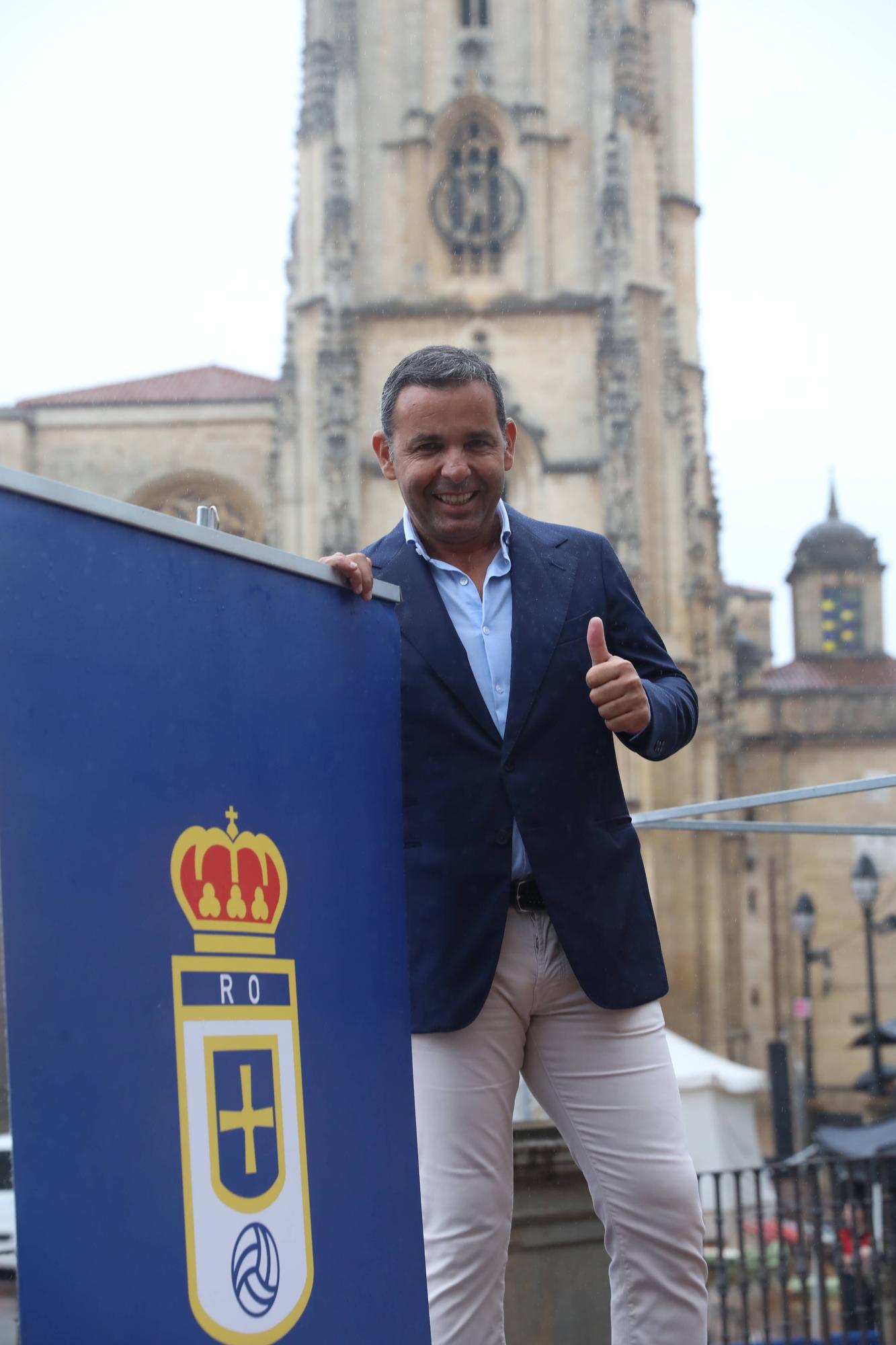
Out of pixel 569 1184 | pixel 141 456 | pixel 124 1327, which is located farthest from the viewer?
pixel 141 456

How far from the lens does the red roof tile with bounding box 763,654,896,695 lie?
4528 centimetres

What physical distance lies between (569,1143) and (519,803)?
50 cm

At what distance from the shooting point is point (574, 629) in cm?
266

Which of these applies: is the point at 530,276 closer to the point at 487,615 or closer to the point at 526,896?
the point at 487,615

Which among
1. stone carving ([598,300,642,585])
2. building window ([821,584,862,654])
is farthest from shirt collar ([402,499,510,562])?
building window ([821,584,862,654])

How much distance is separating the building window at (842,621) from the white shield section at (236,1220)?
46132 millimetres

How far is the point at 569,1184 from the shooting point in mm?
4086

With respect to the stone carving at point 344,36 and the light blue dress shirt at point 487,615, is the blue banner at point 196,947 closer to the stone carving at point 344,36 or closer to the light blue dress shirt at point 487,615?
the light blue dress shirt at point 487,615

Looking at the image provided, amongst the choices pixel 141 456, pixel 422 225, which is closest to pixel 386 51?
pixel 422 225

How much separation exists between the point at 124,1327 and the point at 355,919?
0.65 meters

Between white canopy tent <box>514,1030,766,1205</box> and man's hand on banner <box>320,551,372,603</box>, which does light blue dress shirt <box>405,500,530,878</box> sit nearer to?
man's hand on banner <box>320,551,372,603</box>

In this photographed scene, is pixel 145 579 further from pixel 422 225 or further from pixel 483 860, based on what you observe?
pixel 422 225

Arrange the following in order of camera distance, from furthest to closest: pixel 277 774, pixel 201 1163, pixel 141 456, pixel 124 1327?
pixel 141 456
pixel 277 774
pixel 201 1163
pixel 124 1327

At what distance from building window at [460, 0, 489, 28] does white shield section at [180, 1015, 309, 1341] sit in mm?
33907
